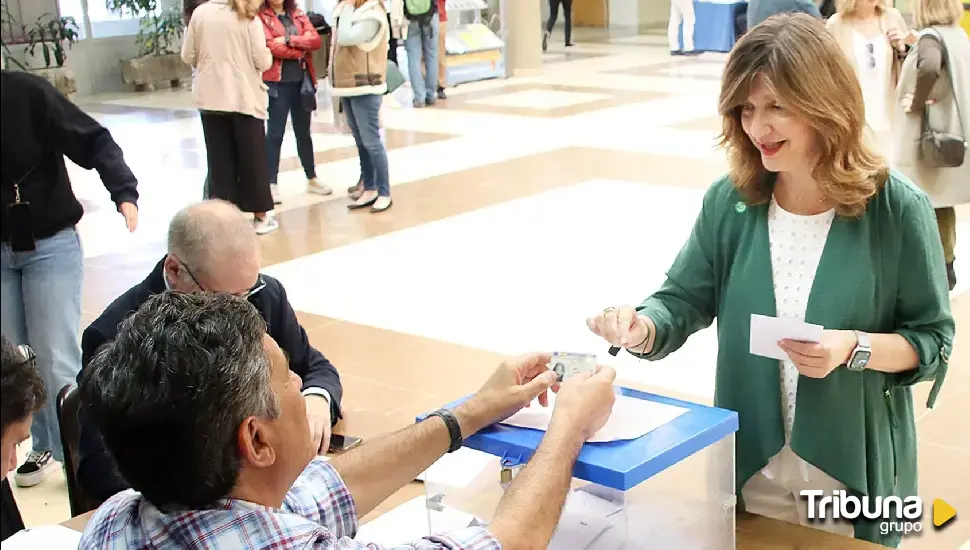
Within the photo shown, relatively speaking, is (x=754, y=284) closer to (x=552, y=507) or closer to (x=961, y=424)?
(x=552, y=507)

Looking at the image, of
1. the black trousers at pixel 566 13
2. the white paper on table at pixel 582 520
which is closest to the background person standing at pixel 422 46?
the black trousers at pixel 566 13

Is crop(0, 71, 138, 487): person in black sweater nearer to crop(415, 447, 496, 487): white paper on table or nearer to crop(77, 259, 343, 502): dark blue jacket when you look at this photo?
crop(77, 259, 343, 502): dark blue jacket

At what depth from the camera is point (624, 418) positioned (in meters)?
1.92

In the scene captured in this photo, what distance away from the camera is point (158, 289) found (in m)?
2.97

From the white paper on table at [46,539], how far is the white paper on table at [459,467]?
0.67m

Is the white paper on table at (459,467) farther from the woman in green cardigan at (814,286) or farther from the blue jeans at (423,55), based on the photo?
the blue jeans at (423,55)

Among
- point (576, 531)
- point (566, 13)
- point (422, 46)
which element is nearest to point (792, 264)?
point (576, 531)

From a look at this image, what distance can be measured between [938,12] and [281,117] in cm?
466

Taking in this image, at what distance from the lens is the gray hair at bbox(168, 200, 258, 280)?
9.46 ft

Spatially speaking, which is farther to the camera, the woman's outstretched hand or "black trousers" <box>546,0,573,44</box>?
"black trousers" <box>546,0,573,44</box>

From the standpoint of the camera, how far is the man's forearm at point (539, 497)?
1.68m

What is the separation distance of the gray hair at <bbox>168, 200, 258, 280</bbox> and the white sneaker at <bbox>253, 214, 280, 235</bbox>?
192 inches

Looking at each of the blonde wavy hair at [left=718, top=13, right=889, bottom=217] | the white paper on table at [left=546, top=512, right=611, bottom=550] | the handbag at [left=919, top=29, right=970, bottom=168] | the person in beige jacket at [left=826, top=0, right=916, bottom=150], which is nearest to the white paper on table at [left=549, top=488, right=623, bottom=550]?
the white paper on table at [left=546, top=512, right=611, bottom=550]

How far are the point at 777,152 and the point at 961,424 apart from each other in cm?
258
